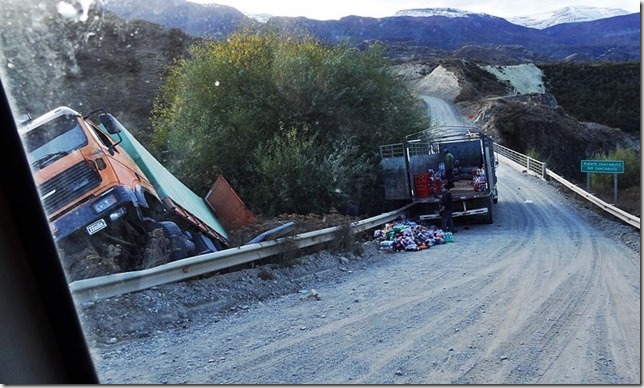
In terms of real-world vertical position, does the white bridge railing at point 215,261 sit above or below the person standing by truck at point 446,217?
above

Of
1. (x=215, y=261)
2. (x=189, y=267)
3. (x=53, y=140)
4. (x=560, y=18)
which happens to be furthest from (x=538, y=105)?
(x=53, y=140)

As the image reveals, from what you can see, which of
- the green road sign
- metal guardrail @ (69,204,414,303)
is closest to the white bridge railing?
metal guardrail @ (69,204,414,303)

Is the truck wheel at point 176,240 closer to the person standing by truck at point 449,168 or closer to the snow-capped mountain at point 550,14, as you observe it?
the snow-capped mountain at point 550,14

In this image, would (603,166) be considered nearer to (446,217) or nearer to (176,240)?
(446,217)

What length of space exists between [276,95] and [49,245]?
12.2 feet

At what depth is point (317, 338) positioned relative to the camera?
2.97 m

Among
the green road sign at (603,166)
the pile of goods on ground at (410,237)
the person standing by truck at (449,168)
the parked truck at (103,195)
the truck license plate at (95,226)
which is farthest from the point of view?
the person standing by truck at (449,168)

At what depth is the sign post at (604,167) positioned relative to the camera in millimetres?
3066

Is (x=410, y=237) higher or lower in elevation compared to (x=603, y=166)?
lower

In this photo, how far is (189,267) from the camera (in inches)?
147

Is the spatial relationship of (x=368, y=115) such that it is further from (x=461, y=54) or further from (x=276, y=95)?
(x=461, y=54)

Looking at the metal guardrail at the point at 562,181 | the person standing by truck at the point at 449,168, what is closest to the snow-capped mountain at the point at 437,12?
the metal guardrail at the point at 562,181

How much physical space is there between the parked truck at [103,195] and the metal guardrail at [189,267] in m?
0.06

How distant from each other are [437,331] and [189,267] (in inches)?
67.7
